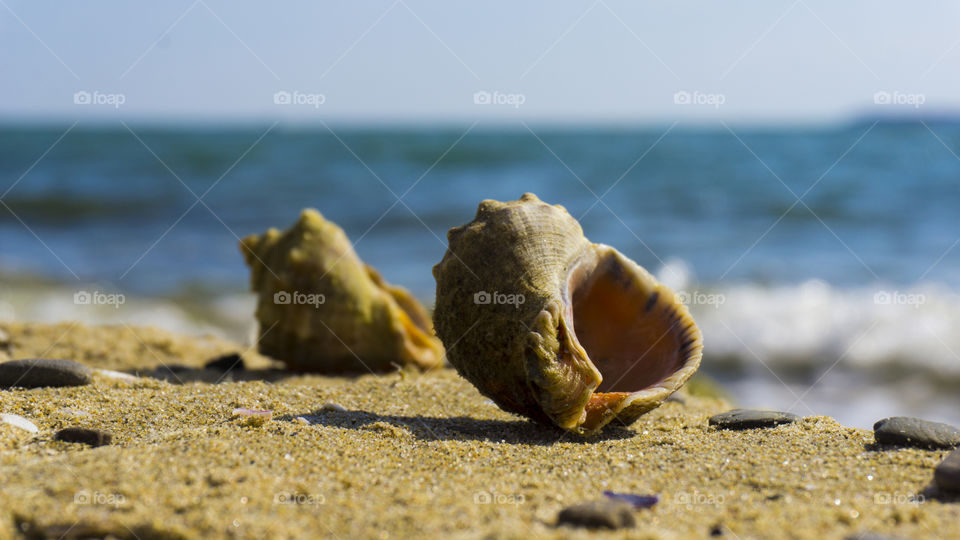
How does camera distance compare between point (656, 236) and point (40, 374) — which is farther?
point (656, 236)

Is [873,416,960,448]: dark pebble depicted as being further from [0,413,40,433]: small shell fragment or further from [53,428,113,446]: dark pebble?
[0,413,40,433]: small shell fragment

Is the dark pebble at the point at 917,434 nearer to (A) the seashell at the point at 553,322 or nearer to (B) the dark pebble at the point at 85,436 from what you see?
(A) the seashell at the point at 553,322

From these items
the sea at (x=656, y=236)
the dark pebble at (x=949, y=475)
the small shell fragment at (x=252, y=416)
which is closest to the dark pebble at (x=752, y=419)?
the dark pebble at (x=949, y=475)

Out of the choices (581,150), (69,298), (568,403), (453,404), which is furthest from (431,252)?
(581,150)

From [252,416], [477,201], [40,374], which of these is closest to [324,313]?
[40,374]

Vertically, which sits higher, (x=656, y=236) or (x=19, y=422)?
(x=656, y=236)

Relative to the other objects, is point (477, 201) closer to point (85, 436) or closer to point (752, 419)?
point (752, 419)
